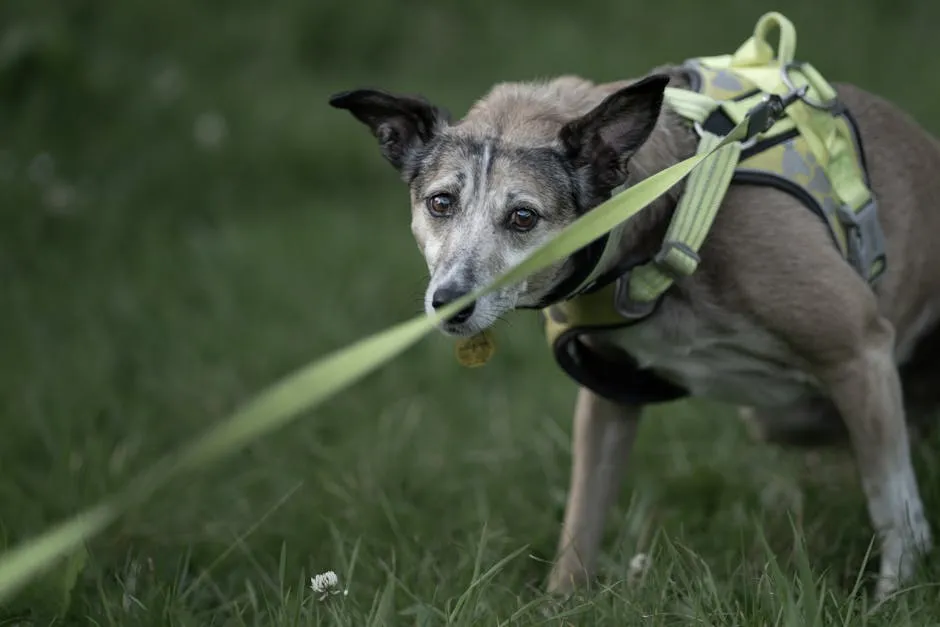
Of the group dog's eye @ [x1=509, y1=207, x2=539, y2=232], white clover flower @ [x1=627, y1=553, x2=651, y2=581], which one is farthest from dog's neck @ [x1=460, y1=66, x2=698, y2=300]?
white clover flower @ [x1=627, y1=553, x2=651, y2=581]

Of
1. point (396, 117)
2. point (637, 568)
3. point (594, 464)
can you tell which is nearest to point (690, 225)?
point (396, 117)

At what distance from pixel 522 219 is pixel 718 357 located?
0.82m

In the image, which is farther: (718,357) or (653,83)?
(718,357)

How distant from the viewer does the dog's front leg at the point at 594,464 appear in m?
4.00

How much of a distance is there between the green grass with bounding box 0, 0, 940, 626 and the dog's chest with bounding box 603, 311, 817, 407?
1.42 feet

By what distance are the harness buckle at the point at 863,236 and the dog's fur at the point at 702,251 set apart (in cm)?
13

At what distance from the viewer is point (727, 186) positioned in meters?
3.38

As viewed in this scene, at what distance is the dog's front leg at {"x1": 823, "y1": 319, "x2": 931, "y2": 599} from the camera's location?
138 inches

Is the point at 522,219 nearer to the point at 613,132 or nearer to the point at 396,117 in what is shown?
the point at 613,132

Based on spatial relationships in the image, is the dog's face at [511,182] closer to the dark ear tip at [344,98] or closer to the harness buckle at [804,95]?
the dark ear tip at [344,98]

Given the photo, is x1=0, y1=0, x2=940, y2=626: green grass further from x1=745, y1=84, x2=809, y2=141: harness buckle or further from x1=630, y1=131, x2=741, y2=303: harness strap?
x1=745, y1=84, x2=809, y2=141: harness buckle

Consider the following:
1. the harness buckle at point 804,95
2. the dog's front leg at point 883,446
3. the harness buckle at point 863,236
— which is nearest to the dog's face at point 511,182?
the harness buckle at point 804,95

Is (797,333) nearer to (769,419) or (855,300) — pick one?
(855,300)

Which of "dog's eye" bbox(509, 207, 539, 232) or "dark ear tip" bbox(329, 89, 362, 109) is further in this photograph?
"dark ear tip" bbox(329, 89, 362, 109)
